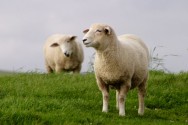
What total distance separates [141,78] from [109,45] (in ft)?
3.77

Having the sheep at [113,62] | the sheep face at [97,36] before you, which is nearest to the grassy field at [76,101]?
the sheep at [113,62]

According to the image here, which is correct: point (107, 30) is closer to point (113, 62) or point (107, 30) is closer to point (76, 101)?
point (113, 62)

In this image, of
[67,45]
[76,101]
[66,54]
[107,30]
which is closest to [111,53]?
[107,30]

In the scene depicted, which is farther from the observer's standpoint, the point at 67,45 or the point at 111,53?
the point at 67,45

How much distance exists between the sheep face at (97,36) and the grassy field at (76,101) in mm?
1390

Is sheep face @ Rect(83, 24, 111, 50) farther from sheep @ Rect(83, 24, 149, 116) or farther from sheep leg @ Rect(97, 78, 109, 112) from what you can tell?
sheep leg @ Rect(97, 78, 109, 112)

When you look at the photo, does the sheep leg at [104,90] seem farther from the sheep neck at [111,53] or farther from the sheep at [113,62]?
the sheep neck at [111,53]

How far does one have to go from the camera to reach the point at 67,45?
1941 centimetres

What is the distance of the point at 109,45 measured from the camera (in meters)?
11.3

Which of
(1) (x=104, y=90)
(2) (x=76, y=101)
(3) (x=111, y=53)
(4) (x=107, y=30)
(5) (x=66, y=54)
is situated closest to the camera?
(4) (x=107, y=30)

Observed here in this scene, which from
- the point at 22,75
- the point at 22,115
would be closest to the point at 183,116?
the point at 22,115

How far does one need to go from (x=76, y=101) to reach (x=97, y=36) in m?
2.05

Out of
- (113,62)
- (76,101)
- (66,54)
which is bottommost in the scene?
(76,101)

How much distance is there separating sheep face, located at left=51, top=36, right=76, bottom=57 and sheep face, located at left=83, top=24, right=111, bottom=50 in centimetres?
785
